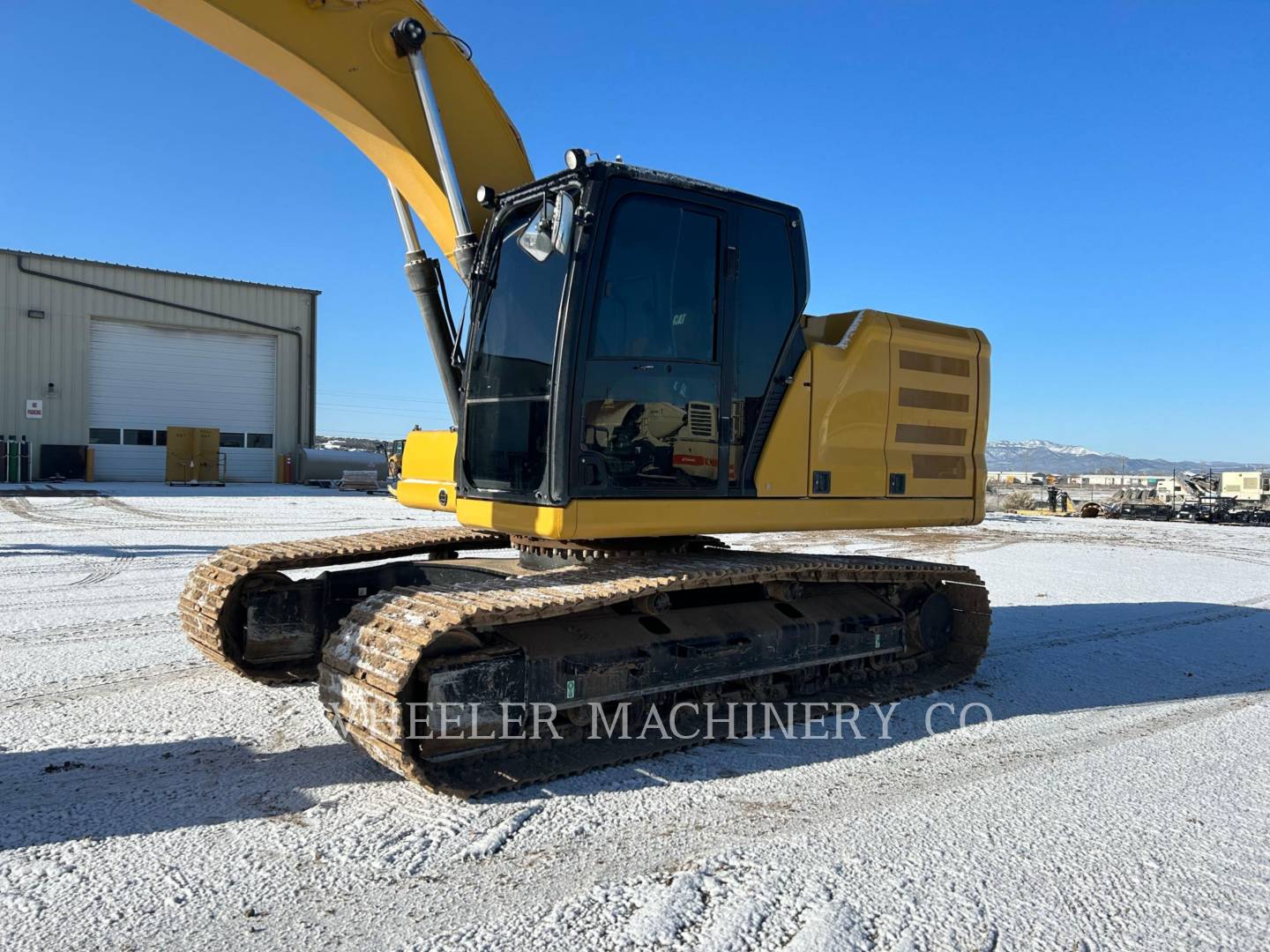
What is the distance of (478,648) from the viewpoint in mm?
4059

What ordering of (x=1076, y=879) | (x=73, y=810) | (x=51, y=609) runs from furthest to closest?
(x=51, y=609)
(x=73, y=810)
(x=1076, y=879)

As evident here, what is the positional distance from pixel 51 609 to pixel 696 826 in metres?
6.49

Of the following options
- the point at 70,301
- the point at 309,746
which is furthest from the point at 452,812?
the point at 70,301

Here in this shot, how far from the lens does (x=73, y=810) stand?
3.66 m

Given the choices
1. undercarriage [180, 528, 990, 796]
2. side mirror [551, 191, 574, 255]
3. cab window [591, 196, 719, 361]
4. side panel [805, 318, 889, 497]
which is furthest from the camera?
side panel [805, 318, 889, 497]

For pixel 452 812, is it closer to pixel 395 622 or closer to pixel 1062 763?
pixel 395 622

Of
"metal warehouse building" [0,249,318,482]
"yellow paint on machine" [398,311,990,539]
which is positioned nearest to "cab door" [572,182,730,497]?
"yellow paint on machine" [398,311,990,539]

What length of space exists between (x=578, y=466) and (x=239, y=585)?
2036 mm

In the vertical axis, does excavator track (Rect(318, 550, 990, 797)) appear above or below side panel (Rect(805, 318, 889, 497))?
below

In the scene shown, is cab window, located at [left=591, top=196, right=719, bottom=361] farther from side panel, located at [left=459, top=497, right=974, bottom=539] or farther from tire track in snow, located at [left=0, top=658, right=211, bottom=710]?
tire track in snow, located at [left=0, top=658, right=211, bottom=710]

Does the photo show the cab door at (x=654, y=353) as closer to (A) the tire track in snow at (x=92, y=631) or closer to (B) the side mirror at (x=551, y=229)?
(B) the side mirror at (x=551, y=229)

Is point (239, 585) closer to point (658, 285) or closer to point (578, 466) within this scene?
point (578, 466)

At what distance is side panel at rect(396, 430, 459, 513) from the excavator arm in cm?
107

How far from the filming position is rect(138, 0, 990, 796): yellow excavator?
164 inches
